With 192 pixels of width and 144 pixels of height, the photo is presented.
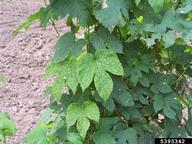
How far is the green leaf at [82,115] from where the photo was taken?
206 cm

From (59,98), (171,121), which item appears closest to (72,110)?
(59,98)

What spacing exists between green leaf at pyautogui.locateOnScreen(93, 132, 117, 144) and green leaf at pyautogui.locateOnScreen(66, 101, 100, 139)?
98 mm

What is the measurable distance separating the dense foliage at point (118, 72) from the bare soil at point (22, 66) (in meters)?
1.35

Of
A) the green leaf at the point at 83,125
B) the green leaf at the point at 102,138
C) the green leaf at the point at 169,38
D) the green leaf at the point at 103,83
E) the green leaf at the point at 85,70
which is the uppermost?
the green leaf at the point at 169,38

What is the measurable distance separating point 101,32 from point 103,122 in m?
0.42

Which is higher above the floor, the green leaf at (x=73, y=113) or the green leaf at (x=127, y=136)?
the green leaf at (x=73, y=113)

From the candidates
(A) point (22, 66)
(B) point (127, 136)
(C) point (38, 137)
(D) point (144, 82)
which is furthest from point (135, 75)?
(A) point (22, 66)

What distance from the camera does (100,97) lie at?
2.12 metres

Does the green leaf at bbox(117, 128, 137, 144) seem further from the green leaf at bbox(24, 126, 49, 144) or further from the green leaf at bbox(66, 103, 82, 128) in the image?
the green leaf at bbox(24, 126, 49, 144)

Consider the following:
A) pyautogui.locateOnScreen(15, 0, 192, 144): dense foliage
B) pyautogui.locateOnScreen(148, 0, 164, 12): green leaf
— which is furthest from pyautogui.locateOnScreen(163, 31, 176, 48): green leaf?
pyautogui.locateOnScreen(148, 0, 164, 12): green leaf

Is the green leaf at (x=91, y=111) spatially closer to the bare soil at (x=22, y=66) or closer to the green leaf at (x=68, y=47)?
the green leaf at (x=68, y=47)

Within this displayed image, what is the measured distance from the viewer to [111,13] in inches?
76.1

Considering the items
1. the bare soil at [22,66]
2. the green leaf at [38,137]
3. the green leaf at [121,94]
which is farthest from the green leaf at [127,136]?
the bare soil at [22,66]

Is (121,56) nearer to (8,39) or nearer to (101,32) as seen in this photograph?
(101,32)
